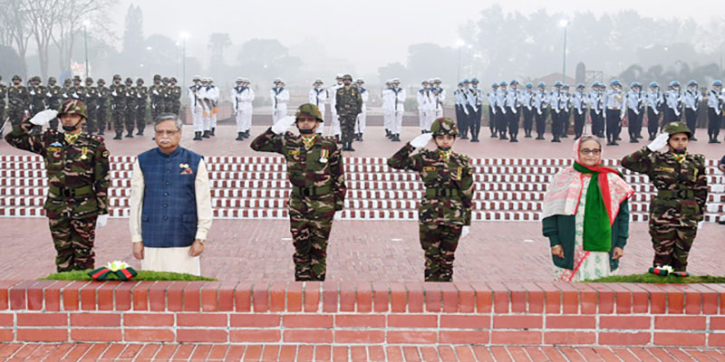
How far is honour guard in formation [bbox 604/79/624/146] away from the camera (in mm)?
18391

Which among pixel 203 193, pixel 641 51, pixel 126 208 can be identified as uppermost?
pixel 641 51

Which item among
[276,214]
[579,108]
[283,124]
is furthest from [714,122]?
[283,124]

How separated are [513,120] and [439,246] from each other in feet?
47.0

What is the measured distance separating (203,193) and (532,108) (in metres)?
16.9

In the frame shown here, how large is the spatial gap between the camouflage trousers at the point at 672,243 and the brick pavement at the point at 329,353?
2558 millimetres

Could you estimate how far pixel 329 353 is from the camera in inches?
139

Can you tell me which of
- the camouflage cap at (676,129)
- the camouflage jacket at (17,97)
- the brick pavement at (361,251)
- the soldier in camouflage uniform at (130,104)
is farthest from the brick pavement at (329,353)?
the camouflage jacket at (17,97)

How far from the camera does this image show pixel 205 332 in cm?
362

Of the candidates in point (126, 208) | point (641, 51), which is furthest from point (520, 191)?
point (641, 51)

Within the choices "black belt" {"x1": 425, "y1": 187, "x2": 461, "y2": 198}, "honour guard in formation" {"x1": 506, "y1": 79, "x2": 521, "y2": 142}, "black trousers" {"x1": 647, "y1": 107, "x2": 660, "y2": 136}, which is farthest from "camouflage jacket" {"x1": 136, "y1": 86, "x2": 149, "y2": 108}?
"black belt" {"x1": 425, "y1": 187, "x2": 461, "y2": 198}

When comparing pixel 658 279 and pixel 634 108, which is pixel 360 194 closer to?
pixel 658 279

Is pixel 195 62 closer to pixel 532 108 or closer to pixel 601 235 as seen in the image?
pixel 532 108

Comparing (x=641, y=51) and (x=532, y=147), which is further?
(x=641, y=51)

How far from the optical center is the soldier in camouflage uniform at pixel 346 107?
15.4m
